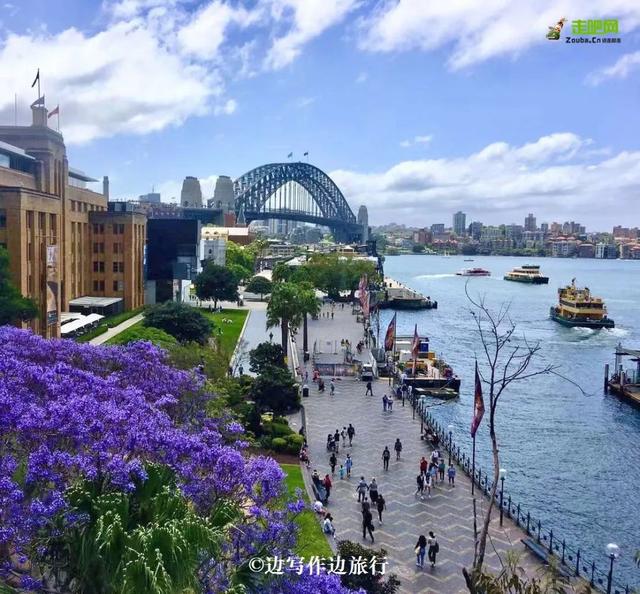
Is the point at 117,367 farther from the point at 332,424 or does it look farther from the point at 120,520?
the point at 332,424

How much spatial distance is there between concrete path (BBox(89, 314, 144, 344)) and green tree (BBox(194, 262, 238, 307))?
43.8 ft

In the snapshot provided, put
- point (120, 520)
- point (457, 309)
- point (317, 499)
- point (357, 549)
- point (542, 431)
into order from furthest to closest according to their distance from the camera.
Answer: point (457, 309) → point (542, 431) → point (317, 499) → point (357, 549) → point (120, 520)

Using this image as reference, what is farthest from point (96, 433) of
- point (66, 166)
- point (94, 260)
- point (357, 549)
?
point (94, 260)

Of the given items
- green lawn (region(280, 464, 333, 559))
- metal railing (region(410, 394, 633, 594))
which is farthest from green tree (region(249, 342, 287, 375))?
green lawn (region(280, 464, 333, 559))

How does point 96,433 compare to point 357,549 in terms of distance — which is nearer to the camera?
point 96,433

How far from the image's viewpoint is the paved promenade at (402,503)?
2150 centimetres

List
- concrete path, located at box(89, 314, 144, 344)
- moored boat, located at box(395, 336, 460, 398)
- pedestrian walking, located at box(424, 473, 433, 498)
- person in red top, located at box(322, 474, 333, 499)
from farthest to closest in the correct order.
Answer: concrete path, located at box(89, 314, 144, 344) → moored boat, located at box(395, 336, 460, 398) → pedestrian walking, located at box(424, 473, 433, 498) → person in red top, located at box(322, 474, 333, 499)

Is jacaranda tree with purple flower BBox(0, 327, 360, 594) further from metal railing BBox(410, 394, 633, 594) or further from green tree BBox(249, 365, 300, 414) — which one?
green tree BBox(249, 365, 300, 414)

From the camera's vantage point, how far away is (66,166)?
206 ft

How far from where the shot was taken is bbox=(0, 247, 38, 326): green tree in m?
41.2

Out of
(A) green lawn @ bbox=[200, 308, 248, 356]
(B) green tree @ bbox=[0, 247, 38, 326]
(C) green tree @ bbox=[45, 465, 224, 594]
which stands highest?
(B) green tree @ bbox=[0, 247, 38, 326]

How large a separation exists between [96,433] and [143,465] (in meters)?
1.49

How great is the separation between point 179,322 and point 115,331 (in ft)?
31.5

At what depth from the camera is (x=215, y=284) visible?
268ft
